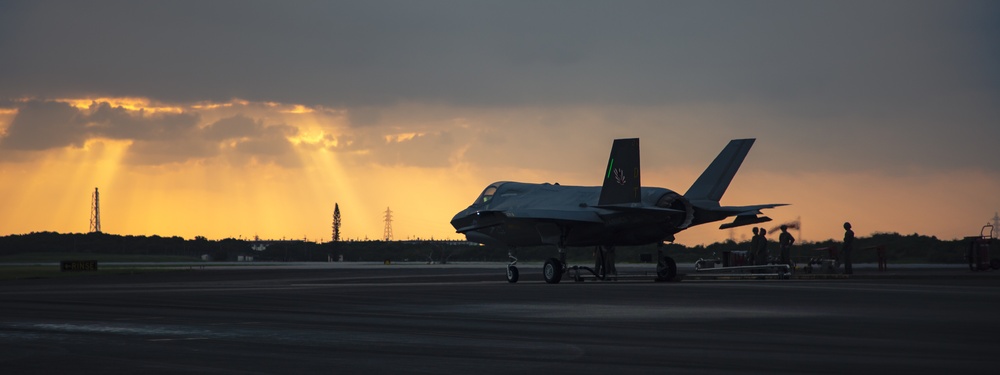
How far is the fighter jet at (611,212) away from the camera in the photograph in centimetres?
3388

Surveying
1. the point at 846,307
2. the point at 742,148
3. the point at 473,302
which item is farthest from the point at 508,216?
the point at 846,307

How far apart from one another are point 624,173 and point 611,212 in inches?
67.8

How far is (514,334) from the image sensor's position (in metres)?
14.4

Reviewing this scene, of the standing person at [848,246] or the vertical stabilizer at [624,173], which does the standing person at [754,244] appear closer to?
the standing person at [848,246]

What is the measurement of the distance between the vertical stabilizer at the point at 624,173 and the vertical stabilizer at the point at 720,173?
320 cm

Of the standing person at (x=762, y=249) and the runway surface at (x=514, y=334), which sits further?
→ the standing person at (x=762, y=249)

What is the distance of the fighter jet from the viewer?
33.9 meters

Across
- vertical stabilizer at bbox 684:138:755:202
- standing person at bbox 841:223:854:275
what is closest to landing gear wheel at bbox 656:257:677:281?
vertical stabilizer at bbox 684:138:755:202

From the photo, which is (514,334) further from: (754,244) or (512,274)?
(754,244)

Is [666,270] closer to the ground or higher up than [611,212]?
closer to the ground

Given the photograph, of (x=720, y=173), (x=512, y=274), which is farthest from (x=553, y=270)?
(x=720, y=173)

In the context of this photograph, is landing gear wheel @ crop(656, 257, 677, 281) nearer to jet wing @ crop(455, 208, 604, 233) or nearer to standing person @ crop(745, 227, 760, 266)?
jet wing @ crop(455, 208, 604, 233)

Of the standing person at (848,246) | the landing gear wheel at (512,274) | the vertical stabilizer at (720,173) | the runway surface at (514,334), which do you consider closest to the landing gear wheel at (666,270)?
the vertical stabilizer at (720,173)

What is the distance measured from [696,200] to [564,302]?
1489 cm
